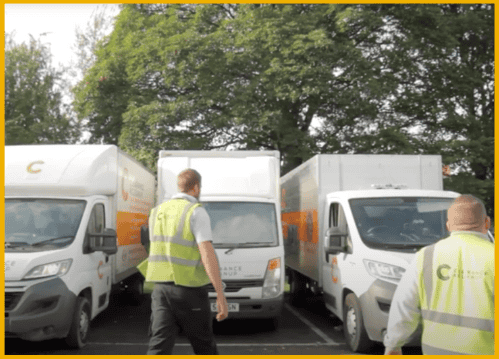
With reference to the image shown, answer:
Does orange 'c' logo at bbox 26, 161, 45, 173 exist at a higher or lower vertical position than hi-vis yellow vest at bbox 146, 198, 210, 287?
higher

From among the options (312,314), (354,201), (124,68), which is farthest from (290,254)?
(124,68)

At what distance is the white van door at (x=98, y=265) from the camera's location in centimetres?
791

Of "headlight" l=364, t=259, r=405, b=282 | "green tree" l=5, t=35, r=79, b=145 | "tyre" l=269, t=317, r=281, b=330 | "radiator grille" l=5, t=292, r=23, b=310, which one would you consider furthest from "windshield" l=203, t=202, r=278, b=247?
"green tree" l=5, t=35, r=79, b=145

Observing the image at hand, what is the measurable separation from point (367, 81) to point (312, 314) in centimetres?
920

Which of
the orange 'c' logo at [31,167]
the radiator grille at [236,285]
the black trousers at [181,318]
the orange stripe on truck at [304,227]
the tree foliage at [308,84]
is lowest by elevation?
the radiator grille at [236,285]

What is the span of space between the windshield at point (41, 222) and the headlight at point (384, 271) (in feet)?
13.0

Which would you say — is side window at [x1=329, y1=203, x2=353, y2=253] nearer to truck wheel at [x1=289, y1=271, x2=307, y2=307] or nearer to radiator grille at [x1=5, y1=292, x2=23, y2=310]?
truck wheel at [x1=289, y1=271, x2=307, y2=307]

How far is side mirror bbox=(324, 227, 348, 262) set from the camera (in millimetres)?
7598

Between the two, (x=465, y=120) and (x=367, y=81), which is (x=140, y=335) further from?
(x=465, y=120)

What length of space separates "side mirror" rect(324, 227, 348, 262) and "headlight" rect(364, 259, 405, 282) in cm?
61

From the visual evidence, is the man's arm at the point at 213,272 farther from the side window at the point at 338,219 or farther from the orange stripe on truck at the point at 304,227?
the orange stripe on truck at the point at 304,227

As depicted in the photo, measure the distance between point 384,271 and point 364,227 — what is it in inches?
37.1

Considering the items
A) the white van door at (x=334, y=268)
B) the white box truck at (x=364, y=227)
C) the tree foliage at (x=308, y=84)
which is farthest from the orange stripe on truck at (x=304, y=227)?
the tree foliage at (x=308, y=84)

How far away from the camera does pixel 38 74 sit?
2878 cm
